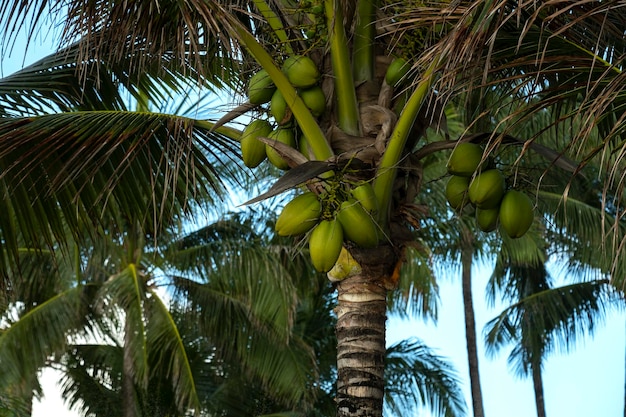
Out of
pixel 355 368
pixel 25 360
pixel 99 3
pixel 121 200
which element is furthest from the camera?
pixel 25 360

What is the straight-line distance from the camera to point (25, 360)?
12.7 m

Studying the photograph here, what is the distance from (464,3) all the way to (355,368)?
4.64ft

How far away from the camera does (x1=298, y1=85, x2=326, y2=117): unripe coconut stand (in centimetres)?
362

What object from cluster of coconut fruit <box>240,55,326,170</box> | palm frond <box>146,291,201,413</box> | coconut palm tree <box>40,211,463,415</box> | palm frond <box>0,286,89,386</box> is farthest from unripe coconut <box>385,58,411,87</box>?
palm frond <box>0,286,89,386</box>

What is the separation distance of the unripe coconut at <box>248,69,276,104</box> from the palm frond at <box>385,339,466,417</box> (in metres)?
12.2

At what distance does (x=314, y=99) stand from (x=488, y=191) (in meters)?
0.71

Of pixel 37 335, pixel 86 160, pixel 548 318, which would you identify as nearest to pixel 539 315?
pixel 548 318

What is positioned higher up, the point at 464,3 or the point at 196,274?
the point at 196,274

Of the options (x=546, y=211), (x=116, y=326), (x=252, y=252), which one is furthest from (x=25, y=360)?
(x=546, y=211)

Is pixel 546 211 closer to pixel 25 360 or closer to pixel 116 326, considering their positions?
pixel 116 326

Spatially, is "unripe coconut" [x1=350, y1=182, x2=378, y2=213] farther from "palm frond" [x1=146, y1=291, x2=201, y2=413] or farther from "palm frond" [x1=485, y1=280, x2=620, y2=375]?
"palm frond" [x1=485, y1=280, x2=620, y2=375]

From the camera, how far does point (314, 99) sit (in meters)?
3.62

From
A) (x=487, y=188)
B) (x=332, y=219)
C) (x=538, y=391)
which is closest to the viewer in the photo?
(x=332, y=219)

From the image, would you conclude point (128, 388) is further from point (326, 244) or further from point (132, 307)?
point (326, 244)
